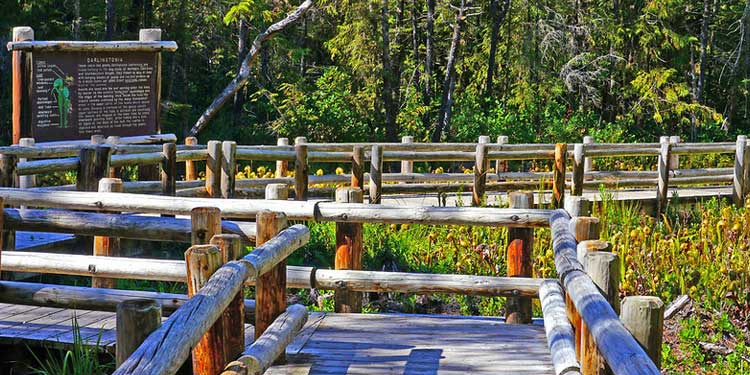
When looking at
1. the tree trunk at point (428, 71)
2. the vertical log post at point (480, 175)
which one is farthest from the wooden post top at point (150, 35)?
the tree trunk at point (428, 71)

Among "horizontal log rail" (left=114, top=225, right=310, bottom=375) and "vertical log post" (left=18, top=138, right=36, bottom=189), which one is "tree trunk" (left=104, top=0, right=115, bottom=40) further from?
"horizontal log rail" (left=114, top=225, right=310, bottom=375)

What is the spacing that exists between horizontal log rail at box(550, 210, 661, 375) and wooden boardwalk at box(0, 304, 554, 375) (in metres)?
0.74

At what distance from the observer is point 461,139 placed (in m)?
24.5

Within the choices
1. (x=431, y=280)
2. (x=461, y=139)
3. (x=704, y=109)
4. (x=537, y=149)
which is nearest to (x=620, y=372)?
(x=431, y=280)

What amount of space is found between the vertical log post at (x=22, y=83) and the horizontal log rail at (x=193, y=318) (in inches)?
259

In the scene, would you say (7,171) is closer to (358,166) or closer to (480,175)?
(358,166)

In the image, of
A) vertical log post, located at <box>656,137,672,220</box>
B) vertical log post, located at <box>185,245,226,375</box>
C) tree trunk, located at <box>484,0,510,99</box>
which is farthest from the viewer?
tree trunk, located at <box>484,0,510,99</box>

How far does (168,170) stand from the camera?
436 inches

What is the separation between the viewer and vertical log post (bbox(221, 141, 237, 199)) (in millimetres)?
11648

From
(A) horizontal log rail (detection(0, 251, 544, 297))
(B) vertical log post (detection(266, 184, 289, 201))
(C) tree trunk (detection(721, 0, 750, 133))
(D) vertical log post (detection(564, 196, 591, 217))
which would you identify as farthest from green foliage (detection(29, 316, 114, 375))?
(C) tree trunk (detection(721, 0, 750, 133))

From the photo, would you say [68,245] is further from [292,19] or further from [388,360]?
[292,19]

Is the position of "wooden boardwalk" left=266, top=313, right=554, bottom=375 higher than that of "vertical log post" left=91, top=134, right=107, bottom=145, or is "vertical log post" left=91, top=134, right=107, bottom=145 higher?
"vertical log post" left=91, top=134, right=107, bottom=145

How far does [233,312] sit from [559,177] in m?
9.00

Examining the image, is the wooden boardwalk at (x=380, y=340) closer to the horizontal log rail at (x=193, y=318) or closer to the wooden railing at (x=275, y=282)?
the wooden railing at (x=275, y=282)
